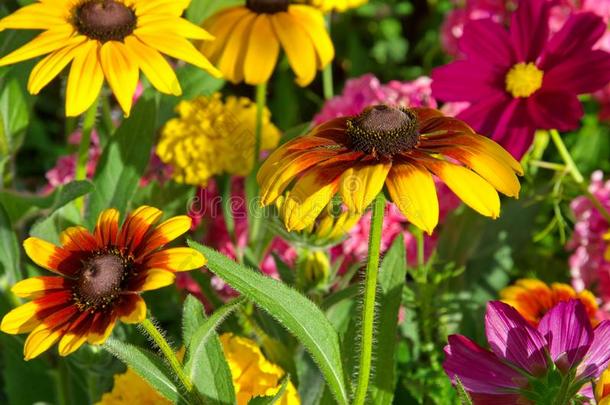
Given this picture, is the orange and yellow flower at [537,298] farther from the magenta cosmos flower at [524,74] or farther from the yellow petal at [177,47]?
the yellow petal at [177,47]

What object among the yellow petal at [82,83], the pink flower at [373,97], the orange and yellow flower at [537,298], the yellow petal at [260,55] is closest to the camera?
the yellow petal at [82,83]

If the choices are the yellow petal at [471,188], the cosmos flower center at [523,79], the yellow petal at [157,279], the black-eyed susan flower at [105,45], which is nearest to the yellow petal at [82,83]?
the black-eyed susan flower at [105,45]

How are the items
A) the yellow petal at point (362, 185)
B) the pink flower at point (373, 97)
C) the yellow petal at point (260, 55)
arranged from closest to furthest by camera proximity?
the yellow petal at point (362, 185) → the yellow petal at point (260, 55) → the pink flower at point (373, 97)

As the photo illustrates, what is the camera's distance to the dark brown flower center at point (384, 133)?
721 millimetres

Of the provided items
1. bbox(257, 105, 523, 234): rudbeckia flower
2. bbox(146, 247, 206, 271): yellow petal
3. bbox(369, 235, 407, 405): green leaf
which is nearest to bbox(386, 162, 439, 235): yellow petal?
bbox(257, 105, 523, 234): rudbeckia flower

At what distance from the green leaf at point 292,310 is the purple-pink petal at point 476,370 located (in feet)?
0.33

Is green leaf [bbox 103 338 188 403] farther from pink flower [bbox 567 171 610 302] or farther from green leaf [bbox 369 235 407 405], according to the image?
pink flower [bbox 567 171 610 302]

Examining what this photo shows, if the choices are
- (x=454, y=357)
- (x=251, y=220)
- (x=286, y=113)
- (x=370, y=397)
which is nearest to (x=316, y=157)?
(x=454, y=357)

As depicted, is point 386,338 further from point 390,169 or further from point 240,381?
point 390,169

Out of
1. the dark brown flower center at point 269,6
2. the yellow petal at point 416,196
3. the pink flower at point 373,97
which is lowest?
the yellow petal at point 416,196

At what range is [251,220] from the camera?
4.12 feet

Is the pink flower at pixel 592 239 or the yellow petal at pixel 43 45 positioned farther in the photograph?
the pink flower at pixel 592 239

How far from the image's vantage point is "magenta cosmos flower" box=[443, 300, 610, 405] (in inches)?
30.5

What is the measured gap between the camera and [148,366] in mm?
813
